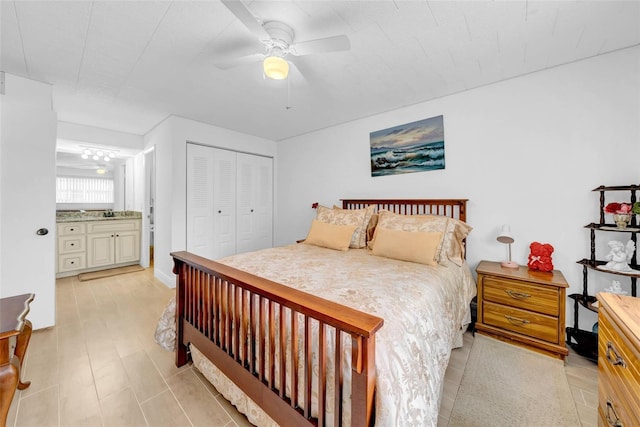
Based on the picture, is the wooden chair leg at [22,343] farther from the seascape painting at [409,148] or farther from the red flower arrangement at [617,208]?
the red flower arrangement at [617,208]

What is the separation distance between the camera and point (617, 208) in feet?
6.02

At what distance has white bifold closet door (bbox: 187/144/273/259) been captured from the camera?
3643 mm

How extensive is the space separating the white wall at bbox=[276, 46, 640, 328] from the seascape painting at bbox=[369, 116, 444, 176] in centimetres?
8

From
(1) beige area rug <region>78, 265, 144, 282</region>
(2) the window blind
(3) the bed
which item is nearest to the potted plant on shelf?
(3) the bed

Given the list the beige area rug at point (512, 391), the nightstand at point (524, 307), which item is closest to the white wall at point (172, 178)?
the beige area rug at point (512, 391)

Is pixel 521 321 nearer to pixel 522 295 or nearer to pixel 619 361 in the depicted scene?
pixel 522 295

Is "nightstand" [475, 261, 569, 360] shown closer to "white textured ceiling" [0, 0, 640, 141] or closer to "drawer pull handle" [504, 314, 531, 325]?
"drawer pull handle" [504, 314, 531, 325]

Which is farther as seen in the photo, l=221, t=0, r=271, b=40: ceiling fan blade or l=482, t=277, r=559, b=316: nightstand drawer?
l=482, t=277, r=559, b=316: nightstand drawer

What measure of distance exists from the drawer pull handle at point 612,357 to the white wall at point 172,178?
3.96 m

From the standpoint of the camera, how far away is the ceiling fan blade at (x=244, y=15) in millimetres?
1222

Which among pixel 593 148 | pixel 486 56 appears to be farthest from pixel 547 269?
pixel 486 56

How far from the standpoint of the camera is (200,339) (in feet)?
5.46

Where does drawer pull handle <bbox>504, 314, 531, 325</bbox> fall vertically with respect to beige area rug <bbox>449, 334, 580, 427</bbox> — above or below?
above

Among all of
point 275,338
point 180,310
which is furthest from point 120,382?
point 275,338
